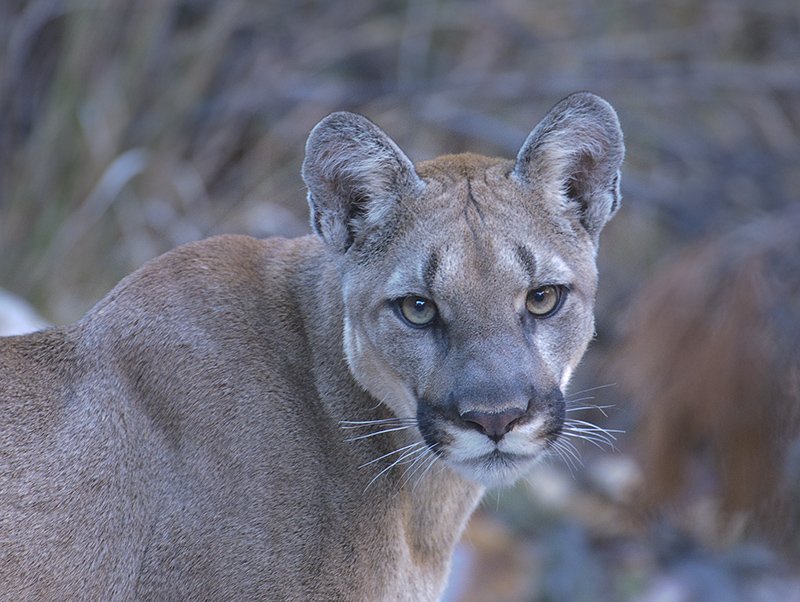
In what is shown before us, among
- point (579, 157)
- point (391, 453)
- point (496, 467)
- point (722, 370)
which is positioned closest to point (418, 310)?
point (391, 453)

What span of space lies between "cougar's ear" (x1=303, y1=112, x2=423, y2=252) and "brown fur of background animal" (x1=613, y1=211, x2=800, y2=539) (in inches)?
109

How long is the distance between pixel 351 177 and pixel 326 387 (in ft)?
3.05

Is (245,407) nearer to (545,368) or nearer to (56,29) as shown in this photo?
(545,368)

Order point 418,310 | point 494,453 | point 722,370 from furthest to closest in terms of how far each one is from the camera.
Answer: point 722,370, point 418,310, point 494,453

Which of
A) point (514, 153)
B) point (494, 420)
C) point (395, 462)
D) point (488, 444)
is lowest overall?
point (514, 153)

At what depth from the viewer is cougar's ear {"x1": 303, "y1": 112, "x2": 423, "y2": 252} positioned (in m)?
3.95

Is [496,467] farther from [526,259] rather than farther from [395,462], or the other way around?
[526,259]

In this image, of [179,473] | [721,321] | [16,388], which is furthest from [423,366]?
[721,321]

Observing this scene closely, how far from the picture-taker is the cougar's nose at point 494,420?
3.34m

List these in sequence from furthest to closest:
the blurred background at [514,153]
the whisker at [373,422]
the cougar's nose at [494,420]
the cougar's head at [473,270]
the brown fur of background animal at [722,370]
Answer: the blurred background at [514,153] → the brown fur of background animal at [722,370] → the whisker at [373,422] → the cougar's head at [473,270] → the cougar's nose at [494,420]

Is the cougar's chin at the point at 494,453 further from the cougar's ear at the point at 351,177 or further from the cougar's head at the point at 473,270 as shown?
the cougar's ear at the point at 351,177

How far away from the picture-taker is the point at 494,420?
3344 millimetres

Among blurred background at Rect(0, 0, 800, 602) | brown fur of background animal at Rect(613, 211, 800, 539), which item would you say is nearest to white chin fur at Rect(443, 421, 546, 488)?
blurred background at Rect(0, 0, 800, 602)

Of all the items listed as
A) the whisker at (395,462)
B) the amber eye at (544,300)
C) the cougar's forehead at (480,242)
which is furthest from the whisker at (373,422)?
the amber eye at (544,300)
